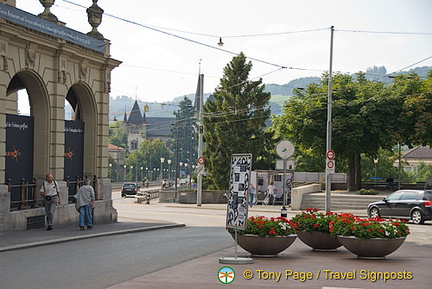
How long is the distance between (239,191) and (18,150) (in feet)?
38.5

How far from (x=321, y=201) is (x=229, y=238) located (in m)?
23.4

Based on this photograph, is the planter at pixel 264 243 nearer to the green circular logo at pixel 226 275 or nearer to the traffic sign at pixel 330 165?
the green circular logo at pixel 226 275

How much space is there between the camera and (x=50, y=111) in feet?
81.7

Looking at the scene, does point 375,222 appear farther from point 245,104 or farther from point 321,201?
point 245,104

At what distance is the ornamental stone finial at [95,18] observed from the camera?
27828 mm

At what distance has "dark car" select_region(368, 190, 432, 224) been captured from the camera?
30844 mm

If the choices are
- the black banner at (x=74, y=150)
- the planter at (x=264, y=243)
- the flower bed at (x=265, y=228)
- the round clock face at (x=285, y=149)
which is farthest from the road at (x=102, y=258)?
the black banner at (x=74, y=150)

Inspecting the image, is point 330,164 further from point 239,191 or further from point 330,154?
point 239,191

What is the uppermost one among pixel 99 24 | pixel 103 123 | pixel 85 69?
pixel 99 24

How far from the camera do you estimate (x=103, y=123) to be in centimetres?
2844

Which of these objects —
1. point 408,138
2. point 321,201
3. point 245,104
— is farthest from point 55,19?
point 245,104

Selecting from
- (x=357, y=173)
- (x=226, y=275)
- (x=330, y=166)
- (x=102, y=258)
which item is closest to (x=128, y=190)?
(x=357, y=173)

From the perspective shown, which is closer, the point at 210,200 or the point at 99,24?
the point at 99,24

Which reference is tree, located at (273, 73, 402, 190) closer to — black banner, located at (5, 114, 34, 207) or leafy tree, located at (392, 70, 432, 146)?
leafy tree, located at (392, 70, 432, 146)
